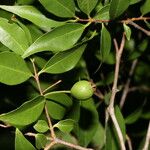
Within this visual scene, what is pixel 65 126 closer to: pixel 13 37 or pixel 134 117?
pixel 13 37

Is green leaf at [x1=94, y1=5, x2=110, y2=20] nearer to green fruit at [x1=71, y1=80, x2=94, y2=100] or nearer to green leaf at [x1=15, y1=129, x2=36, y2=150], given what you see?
green fruit at [x1=71, y1=80, x2=94, y2=100]

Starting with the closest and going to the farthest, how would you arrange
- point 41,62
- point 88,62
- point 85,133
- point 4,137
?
point 41,62, point 85,133, point 88,62, point 4,137

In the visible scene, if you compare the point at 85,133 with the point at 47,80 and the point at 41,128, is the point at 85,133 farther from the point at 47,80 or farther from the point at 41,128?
the point at 41,128

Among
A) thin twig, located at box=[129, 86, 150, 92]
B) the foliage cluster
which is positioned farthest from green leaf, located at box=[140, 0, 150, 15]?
thin twig, located at box=[129, 86, 150, 92]

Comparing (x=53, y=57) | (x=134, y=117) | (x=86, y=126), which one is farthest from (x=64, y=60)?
(x=134, y=117)

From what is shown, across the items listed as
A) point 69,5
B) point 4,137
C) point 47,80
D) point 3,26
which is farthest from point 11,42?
point 4,137

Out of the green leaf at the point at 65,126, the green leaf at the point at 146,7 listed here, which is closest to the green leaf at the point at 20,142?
the green leaf at the point at 65,126
